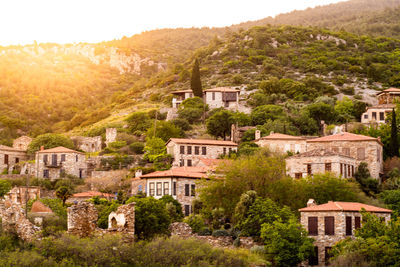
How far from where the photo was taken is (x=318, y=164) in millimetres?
54562

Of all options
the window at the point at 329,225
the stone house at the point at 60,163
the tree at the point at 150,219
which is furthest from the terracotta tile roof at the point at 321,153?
the stone house at the point at 60,163

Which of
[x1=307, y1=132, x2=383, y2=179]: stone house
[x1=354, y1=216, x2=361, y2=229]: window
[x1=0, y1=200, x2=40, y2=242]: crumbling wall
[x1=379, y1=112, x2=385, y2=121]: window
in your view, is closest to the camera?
[x1=0, y1=200, x2=40, y2=242]: crumbling wall

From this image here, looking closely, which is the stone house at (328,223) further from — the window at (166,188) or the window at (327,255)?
the window at (166,188)

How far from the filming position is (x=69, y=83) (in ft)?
518

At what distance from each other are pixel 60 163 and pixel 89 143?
1362 cm

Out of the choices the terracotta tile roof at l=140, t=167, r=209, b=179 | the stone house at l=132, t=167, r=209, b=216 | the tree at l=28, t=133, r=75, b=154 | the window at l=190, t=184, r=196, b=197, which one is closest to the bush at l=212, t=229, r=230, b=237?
the stone house at l=132, t=167, r=209, b=216

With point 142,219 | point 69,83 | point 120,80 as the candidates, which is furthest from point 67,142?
point 120,80

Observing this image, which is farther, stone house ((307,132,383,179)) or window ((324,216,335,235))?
stone house ((307,132,383,179))

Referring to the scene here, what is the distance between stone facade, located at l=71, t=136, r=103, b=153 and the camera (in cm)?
8500

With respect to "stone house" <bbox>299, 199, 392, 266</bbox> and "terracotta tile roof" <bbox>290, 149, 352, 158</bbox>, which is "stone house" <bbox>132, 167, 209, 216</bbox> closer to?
"terracotta tile roof" <bbox>290, 149, 352, 158</bbox>

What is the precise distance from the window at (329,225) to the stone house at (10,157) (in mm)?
46776

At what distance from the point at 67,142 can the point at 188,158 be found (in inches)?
866

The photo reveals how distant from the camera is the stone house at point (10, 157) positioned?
257 ft

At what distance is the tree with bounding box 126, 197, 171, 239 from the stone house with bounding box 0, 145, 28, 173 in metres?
41.0
